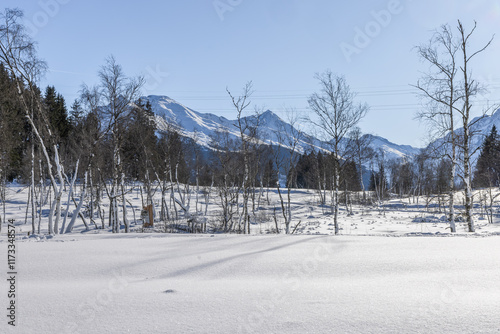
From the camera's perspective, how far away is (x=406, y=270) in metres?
3.80

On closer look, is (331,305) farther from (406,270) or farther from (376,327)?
(406,270)

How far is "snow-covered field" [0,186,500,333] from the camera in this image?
7.95 feet

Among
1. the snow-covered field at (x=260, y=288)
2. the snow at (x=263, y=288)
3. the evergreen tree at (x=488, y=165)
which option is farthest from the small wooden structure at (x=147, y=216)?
the evergreen tree at (x=488, y=165)

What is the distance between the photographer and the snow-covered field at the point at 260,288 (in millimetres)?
2424

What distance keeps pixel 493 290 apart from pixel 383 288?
39.3 inches

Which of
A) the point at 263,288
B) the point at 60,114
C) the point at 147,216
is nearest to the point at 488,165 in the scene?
the point at 147,216

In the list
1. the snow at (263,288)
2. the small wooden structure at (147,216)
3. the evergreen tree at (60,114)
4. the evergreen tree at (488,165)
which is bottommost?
the small wooden structure at (147,216)

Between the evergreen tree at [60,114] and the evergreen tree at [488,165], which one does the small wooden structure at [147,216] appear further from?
the evergreen tree at [488,165]

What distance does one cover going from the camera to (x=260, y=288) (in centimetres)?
329

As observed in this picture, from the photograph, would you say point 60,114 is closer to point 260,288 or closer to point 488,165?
point 260,288

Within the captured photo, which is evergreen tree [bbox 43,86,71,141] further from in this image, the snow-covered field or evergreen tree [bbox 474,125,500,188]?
evergreen tree [bbox 474,125,500,188]

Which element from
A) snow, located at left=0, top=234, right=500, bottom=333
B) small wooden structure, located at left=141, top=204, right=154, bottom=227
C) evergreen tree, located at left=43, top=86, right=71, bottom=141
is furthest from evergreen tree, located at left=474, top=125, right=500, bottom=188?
evergreen tree, located at left=43, top=86, right=71, bottom=141

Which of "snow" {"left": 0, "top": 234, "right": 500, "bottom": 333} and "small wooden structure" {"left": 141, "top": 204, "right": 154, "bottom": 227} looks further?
"small wooden structure" {"left": 141, "top": 204, "right": 154, "bottom": 227}

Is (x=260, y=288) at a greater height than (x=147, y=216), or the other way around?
(x=260, y=288)
